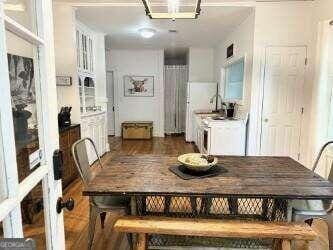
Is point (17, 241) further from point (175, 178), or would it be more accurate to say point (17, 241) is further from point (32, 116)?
point (175, 178)

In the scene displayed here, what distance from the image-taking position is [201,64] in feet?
23.6

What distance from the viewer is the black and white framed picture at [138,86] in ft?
24.5

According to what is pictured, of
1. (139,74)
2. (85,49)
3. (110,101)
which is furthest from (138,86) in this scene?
(85,49)

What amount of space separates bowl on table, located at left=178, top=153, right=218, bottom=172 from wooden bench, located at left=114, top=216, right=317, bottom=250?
426mm

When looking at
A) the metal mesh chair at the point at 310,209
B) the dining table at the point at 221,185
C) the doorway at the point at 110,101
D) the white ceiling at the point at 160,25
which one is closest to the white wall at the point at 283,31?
the white ceiling at the point at 160,25

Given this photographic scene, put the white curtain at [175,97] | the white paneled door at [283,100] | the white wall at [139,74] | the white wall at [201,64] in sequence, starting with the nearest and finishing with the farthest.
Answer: the white paneled door at [283,100]
the white wall at [201,64]
the white wall at [139,74]
the white curtain at [175,97]

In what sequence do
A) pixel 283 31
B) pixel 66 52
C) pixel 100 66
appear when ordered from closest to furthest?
pixel 283 31 < pixel 66 52 < pixel 100 66

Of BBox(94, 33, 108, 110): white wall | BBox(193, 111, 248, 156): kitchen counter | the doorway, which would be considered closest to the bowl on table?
BBox(193, 111, 248, 156): kitchen counter

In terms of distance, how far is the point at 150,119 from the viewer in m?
7.65

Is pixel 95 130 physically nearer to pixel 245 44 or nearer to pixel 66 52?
pixel 66 52

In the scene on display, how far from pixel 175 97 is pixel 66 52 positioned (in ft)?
14.8

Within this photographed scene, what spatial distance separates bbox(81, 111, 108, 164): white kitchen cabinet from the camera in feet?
14.6

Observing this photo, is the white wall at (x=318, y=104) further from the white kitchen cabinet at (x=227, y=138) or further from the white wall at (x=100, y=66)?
the white wall at (x=100, y=66)

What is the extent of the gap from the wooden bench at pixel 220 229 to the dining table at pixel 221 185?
17 cm
